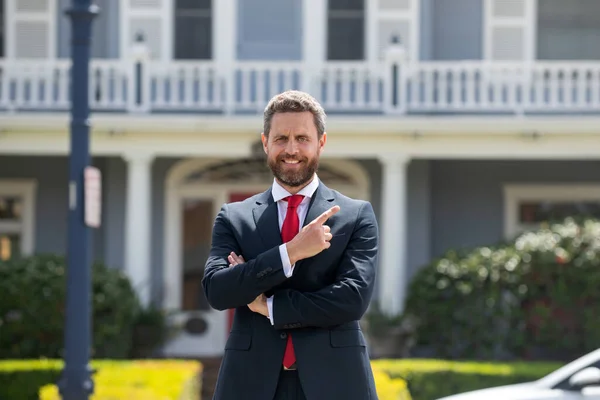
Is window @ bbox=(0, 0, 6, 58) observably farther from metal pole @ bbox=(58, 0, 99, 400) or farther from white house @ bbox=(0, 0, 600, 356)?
metal pole @ bbox=(58, 0, 99, 400)

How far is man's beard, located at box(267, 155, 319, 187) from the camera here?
3736 millimetres

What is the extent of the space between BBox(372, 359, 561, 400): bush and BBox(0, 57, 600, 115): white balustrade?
4414mm

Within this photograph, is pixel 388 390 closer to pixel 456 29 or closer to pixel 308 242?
pixel 308 242

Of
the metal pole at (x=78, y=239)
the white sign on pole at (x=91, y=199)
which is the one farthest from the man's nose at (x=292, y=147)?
the white sign on pole at (x=91, y=199)

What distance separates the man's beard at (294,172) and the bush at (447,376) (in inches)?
329

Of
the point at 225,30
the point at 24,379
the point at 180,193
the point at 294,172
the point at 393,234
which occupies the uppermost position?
the point at 225,30

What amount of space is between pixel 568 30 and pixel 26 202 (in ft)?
26.5

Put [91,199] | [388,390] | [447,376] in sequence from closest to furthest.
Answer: [388,390]
[91,199]
[447,376]

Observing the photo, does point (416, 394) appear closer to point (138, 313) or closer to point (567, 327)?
point (567, 327)

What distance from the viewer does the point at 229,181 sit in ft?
56.5

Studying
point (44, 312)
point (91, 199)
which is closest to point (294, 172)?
point (91, 199)

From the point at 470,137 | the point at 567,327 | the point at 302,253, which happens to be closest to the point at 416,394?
the point at 567,327

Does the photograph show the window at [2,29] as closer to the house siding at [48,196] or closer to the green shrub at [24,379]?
the house siding at [48,196]

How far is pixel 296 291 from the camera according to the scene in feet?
12.0
